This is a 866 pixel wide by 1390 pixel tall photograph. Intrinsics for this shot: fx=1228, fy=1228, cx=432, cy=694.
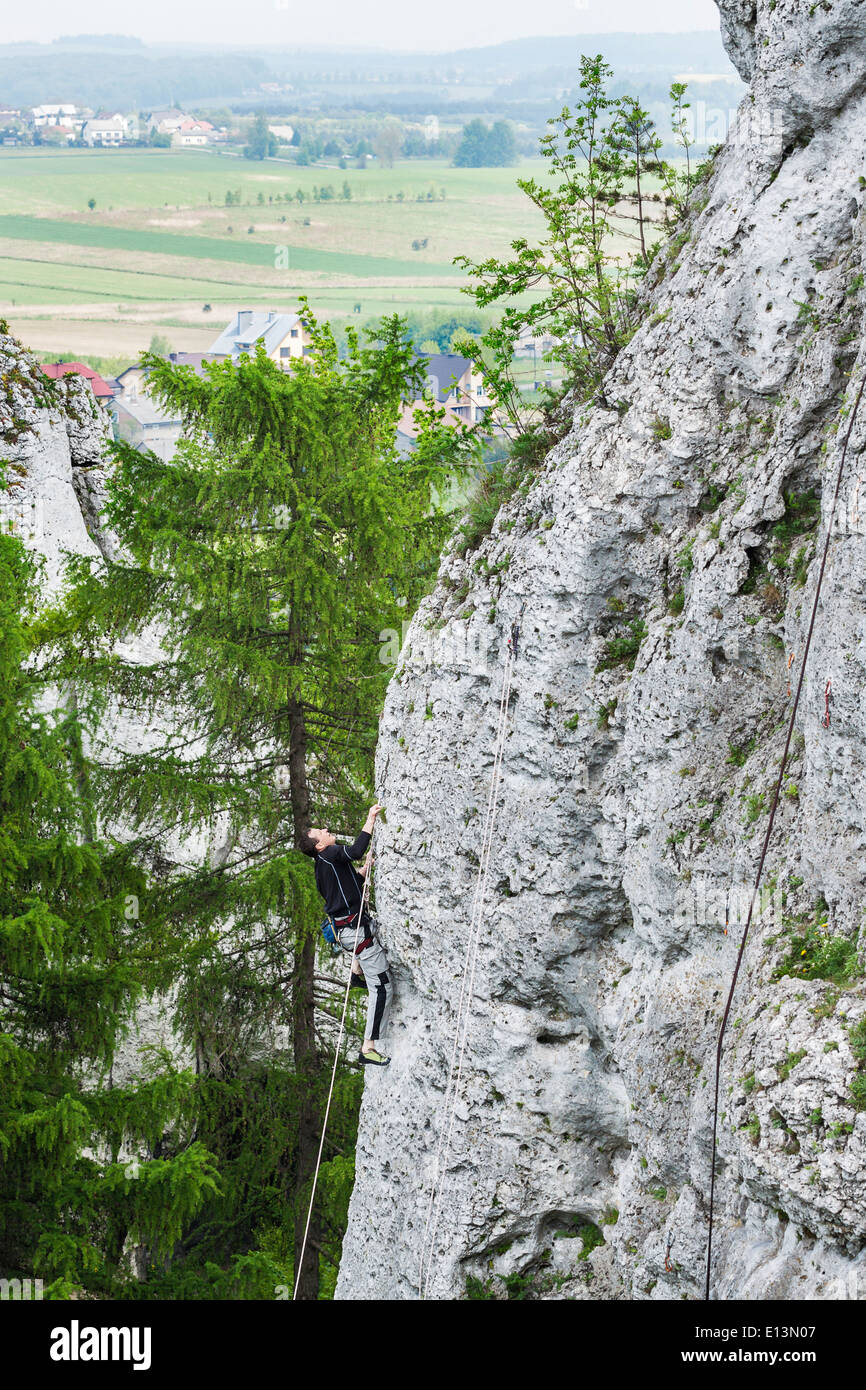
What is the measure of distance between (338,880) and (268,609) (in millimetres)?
4340

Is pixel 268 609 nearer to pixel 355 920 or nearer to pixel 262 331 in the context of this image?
pixel 355 920

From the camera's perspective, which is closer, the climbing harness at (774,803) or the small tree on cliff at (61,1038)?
the climbing harness at (774,803)

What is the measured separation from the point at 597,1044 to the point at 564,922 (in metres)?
0.88

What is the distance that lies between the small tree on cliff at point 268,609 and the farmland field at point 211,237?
105178mm

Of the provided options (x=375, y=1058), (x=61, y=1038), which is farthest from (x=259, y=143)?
(x=375, y=1058)

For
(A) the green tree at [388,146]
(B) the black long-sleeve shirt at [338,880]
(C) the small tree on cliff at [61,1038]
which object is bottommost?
(C) the small tree on cliff at [61,1038]

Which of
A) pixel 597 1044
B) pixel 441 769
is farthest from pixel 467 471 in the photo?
pixel 597 1044

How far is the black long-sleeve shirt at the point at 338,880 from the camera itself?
923cm

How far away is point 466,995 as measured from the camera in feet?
27.2

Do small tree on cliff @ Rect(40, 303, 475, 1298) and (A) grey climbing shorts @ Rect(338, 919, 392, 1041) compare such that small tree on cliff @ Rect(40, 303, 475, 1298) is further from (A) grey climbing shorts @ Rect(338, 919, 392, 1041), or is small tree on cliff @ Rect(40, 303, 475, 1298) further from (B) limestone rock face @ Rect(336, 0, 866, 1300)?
(B) limestone rock face @ Rect(336, 0, 866, 1300)

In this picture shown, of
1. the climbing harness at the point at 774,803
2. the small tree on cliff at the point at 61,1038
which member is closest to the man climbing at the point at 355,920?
the climbing harness at the point at 774,803

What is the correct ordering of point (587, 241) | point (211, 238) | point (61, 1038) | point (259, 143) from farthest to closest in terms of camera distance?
point (259, 143) < point (211, 238) < point (61, 1038) < point (587, 241)

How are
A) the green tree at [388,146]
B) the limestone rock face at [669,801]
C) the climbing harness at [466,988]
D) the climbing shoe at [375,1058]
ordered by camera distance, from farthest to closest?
the green tree at [388,146], the climbing shoe at [375,1058], the climbing harness at [466,988], the limestone rock face at [669,801]

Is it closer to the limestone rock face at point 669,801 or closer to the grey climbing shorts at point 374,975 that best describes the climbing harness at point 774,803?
the limestone rock face at point 669,801
